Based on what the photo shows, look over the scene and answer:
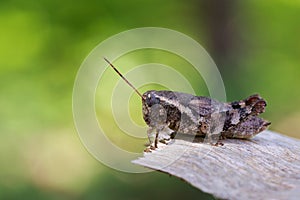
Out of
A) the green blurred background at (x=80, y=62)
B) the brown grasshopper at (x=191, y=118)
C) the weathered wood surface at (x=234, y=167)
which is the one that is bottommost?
the weathered wood surface at (x=234, y=167)

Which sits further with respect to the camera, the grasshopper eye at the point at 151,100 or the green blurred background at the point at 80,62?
the green blurred background at the point at 80,62

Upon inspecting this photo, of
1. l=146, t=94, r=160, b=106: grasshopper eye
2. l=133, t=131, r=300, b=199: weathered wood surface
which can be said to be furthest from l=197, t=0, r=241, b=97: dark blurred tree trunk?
l=133, t=131, r=300, b=199: weathered wood surface

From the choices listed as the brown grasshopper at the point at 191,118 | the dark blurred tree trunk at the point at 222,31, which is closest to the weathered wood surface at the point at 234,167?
the brown grasshopper at the point at 191,118

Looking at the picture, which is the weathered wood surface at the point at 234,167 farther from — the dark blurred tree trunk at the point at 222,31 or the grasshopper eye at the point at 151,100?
the dark blurred tree trunk at the point at 222,31

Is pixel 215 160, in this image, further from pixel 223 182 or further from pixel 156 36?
pixel 156 36

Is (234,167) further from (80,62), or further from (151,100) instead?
(80,62)

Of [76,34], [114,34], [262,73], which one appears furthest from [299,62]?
[76,34]

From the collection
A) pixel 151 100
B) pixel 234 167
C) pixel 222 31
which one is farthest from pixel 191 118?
pixel 222 31
